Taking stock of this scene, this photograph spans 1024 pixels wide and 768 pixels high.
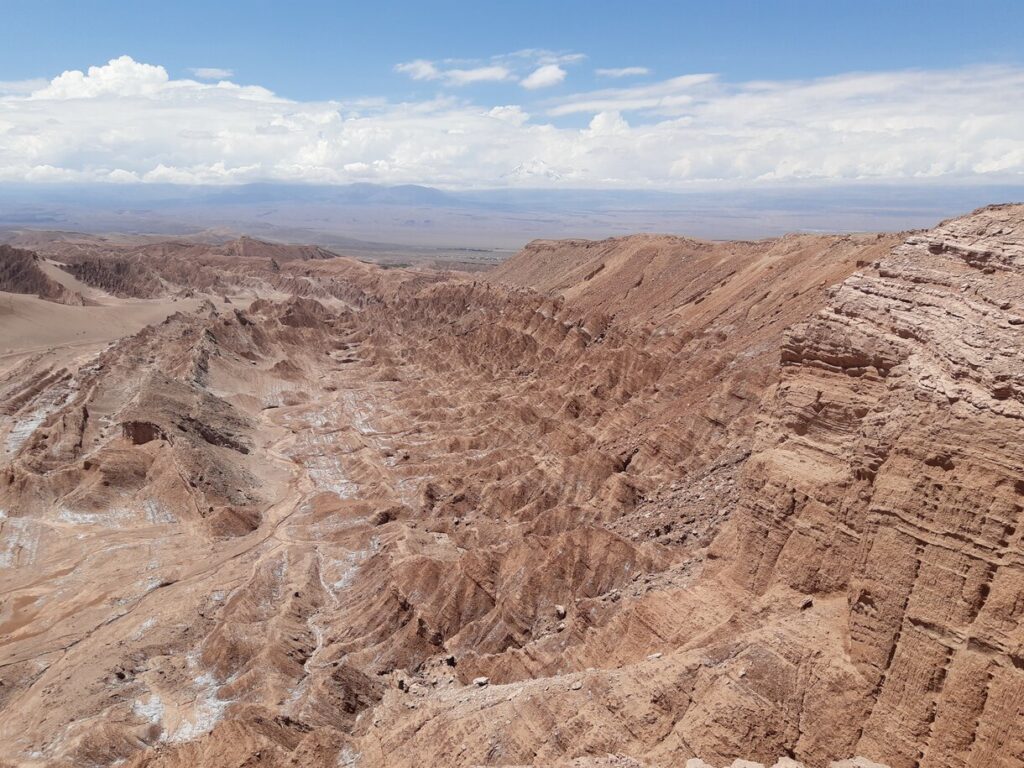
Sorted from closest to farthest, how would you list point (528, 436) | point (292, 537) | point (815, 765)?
point (815, 765), point (292, 537), point (528, 436)

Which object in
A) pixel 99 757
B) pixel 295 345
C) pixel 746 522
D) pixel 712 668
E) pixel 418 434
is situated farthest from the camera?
pixel 295 345

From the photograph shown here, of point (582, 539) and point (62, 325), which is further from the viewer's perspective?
point (62, 325)

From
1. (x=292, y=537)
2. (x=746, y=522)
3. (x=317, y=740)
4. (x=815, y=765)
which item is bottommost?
(x=292, y=537)

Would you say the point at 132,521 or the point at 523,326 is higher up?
the point at 523,326

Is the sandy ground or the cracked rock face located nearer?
the cracked rock face

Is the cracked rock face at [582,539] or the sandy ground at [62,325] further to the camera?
the sandy ground at [62,325]

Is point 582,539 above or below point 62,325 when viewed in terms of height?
below

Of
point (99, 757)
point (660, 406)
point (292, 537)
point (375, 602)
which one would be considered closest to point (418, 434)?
point (292, 537)

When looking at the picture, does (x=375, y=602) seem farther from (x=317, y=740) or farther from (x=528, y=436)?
(x=528, y=436)
